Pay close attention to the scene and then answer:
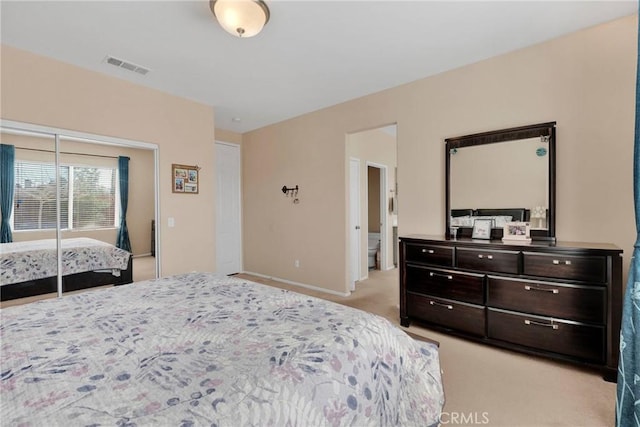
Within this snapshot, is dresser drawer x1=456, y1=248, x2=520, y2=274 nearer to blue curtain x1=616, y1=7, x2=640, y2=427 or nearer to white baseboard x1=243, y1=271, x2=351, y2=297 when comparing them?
blue curtain x1=616, y1=7, x2=640, y2=427

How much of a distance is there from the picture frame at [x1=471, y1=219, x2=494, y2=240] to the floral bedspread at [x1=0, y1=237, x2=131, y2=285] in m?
3.74

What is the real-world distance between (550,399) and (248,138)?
525cm

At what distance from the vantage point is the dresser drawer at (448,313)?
2580 mm

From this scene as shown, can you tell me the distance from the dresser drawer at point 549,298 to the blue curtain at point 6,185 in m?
4.30

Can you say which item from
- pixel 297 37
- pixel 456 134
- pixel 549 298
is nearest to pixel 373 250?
pixel 456 134

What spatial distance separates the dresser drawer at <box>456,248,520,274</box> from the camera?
2416mm

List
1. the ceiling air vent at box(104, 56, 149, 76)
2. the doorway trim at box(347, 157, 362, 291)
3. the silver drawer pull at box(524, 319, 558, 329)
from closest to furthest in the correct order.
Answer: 1. the silver drawer pull at box(524, 319, 558, 329)
2. the ceiling air vent at box(104, 56, 149, 76)
3. the doorway trim at box(347, 157, 362, 291)

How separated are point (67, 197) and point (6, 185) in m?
0.43

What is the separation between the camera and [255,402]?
0.84m

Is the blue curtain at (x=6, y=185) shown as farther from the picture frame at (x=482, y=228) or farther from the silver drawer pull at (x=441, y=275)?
the picture frame at (x=482, y=228)

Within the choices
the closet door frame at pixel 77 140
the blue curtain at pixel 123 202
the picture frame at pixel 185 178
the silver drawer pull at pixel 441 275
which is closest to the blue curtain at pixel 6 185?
the closet door frame at pixel 77 140

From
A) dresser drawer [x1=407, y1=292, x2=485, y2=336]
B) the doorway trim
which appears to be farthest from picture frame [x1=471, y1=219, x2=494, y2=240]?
the doorway trim

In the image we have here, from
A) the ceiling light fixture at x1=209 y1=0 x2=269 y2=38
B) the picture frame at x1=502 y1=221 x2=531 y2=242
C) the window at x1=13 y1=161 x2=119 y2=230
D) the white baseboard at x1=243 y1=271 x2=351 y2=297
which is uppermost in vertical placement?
the ceiling light fixture at x1=209 y1=0 x2=269 y2=38

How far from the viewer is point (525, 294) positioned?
2355 mm
